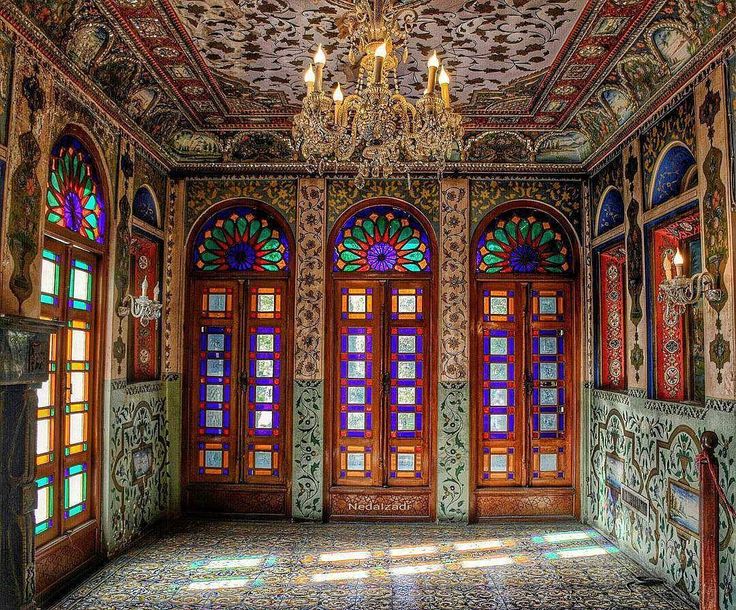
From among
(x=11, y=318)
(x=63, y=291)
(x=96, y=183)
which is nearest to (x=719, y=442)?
(x=11, y=318)

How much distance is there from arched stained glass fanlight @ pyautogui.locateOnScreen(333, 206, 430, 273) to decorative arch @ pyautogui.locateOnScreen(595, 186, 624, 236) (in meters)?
1.79

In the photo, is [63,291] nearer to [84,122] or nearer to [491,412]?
[84,122]

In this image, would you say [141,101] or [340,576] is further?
[141,101]

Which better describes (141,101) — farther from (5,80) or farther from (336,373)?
(336,373)

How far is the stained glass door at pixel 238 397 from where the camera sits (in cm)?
680

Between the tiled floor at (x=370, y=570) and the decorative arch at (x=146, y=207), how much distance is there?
307cm

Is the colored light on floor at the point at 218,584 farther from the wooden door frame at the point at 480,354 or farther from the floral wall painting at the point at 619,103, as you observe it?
the floral wall painting at the point at 619,103

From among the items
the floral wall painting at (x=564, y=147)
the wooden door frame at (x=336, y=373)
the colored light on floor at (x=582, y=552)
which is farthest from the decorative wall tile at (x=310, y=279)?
the colored light on floor at (x=582, y=552)

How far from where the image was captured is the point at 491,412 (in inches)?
268

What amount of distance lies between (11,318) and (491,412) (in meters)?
4.74

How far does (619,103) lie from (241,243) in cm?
402

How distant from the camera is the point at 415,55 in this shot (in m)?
5.12

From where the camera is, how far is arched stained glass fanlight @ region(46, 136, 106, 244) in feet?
15.2

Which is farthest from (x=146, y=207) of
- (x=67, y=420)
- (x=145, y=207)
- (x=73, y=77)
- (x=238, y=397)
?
(x=67, y=420)
